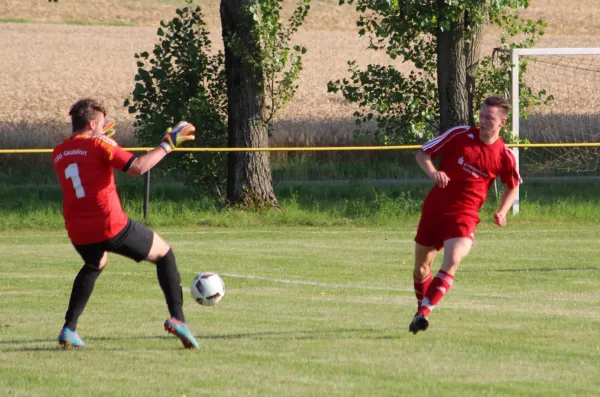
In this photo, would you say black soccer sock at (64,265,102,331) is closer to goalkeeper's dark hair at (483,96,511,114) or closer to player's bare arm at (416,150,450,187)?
player's bare arm at (416,150,450,187)

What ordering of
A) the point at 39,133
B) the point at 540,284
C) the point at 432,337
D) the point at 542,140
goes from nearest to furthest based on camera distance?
the point at 432,337
the point at 540,284
the point at 542,140
the point at 39,133

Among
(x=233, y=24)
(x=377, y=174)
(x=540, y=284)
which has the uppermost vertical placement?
(x=233, y=24)

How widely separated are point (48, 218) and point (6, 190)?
6257mm

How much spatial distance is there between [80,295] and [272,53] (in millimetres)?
14244

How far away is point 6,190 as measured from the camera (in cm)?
2709

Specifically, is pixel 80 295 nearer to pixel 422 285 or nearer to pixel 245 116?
pixel 422 285

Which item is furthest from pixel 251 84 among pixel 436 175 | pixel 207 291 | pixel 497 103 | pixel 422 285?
pixel 436 175

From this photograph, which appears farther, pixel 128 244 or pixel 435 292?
pixel 435 292

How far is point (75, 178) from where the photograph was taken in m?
8.41

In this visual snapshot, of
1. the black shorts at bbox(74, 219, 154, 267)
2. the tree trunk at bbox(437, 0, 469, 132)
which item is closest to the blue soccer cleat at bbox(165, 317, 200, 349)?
the black shorts at bbox(74, 219, 154, 267)

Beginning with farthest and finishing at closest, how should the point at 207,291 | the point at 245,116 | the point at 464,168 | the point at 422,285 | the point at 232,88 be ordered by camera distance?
the point at 232,88
the point at 245,116
the point at 422,285
the point at 207,291
the point at 464,168

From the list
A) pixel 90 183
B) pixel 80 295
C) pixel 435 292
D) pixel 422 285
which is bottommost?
pixel 422 285

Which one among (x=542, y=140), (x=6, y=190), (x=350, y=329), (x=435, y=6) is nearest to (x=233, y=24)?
(x=435, y=6)

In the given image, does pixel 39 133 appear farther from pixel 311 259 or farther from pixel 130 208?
pixel 311 259
